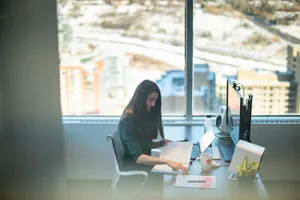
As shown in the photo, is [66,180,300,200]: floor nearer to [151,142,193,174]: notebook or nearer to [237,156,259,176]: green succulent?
[237,156,259,176]: green succulent

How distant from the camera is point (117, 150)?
2.17m

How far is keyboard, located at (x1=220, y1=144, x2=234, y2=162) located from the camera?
2.13 meters

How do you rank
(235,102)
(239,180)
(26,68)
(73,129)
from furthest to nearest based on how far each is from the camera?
(73,129) < (26,68) < (235,102) < (239,180)

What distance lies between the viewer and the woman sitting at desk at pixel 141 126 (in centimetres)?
206

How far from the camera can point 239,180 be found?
1.80 m

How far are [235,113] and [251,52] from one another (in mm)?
949

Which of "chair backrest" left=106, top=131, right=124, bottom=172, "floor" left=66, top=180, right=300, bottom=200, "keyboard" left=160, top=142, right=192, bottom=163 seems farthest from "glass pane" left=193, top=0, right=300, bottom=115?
"chair backrest" left=106, top=131, right=124, bottom=172

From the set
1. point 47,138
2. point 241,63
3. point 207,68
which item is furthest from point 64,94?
point 241,63

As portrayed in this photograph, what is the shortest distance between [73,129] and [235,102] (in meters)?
1.24


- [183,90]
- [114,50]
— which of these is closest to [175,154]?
[183,90]

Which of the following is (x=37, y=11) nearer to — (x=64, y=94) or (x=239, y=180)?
(x=64, y=94)

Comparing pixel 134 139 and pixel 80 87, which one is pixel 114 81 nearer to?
pixel 80 87

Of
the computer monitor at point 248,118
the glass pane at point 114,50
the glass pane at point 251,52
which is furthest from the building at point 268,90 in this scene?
the computer monitor at point 248,118

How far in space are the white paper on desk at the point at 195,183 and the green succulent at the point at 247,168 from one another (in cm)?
13
